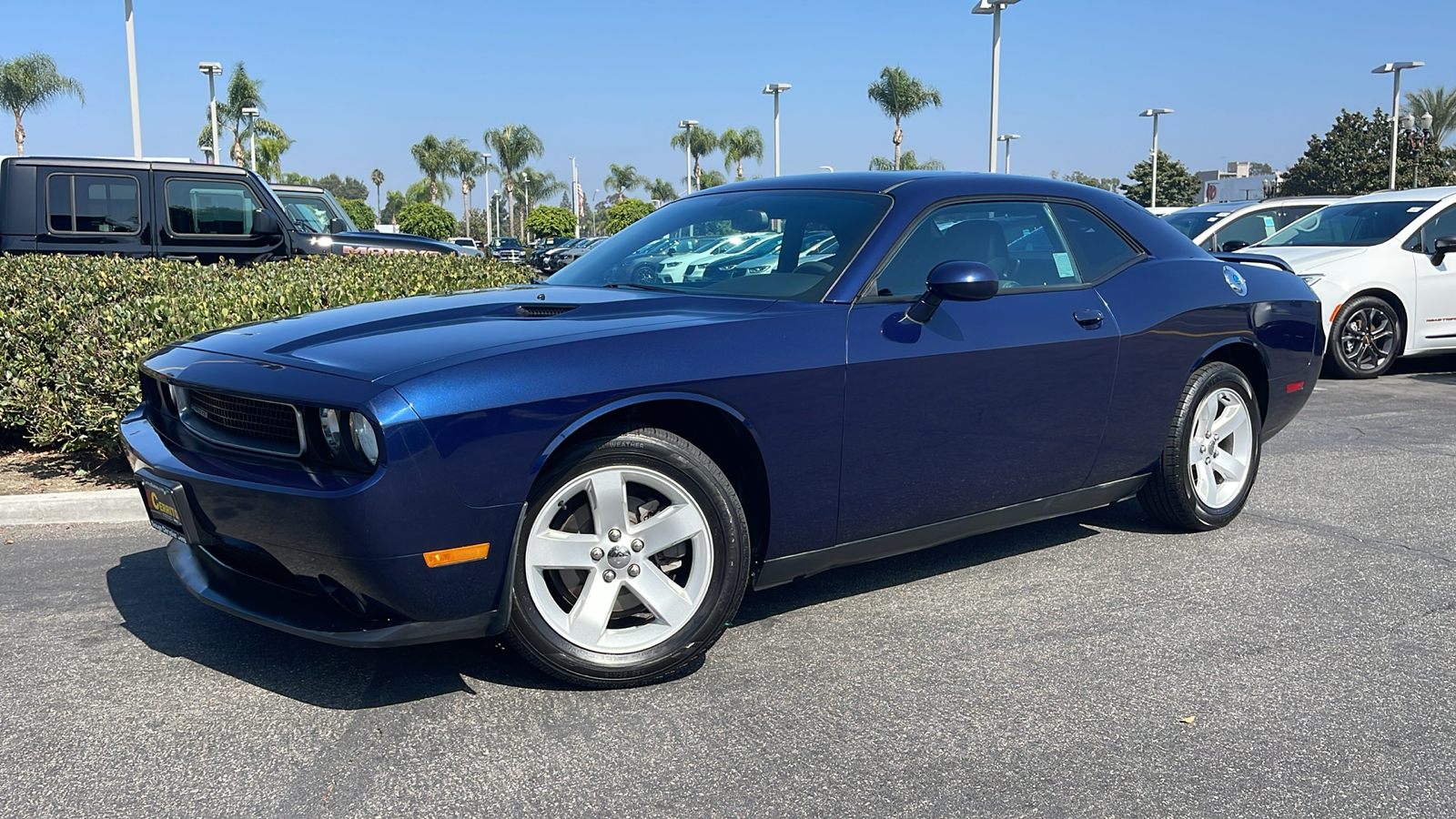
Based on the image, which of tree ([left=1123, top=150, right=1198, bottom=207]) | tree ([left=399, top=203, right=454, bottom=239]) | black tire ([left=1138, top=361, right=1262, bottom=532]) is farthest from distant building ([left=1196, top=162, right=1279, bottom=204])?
black tire ([left=1138, top=361, right=1262, bottom=532])

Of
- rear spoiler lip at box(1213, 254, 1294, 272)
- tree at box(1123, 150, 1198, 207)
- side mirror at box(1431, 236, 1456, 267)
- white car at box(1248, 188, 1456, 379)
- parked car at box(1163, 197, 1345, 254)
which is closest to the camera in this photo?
rear spoiler lip at box(1213, 254, 1294, 272)

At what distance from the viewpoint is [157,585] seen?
4484 mm

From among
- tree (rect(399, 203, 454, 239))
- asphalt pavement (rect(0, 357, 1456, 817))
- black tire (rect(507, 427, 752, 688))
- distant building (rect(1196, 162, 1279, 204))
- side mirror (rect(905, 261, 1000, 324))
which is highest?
distant building (rect(1196, 162, 1279, 204))

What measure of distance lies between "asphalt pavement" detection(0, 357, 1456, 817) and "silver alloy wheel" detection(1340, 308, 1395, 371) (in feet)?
20.5

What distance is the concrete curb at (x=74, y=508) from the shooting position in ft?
18.1

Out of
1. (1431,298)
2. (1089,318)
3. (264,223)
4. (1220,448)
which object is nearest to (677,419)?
(1089,318)

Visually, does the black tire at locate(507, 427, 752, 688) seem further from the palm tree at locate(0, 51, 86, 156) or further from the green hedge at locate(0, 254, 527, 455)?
the palm tree at locate(0, 51, 86, 156)

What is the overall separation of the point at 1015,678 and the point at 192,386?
2.53 metres

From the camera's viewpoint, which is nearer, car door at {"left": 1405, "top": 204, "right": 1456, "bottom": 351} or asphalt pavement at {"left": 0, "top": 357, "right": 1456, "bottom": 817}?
asphalt pavement at {"left": 0, "top": 357, "right": 1456, "bottom": 817}

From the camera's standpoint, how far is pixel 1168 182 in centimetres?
7844

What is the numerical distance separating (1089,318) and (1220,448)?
3.97ft

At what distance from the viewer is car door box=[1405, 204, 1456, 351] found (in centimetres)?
1032

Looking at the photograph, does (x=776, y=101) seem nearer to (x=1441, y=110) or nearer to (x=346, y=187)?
(x=1441, y=110)

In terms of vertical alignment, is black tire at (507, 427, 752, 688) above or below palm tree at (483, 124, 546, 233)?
below
